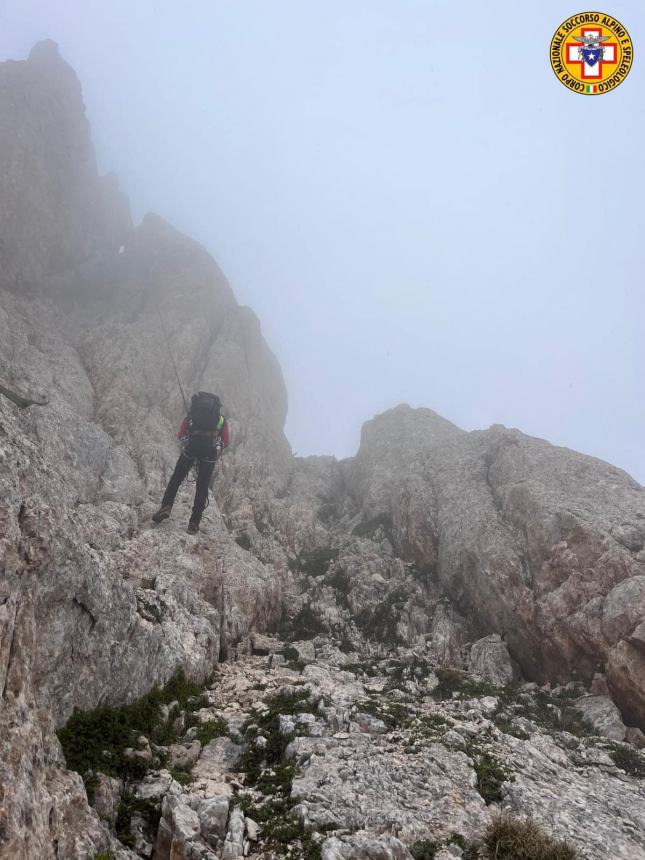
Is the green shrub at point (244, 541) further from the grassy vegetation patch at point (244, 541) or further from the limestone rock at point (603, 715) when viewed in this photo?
the limestone rock at point (603, 715)

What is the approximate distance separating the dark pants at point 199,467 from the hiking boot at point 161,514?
1.15 ft

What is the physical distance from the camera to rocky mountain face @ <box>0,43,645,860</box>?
34.4 ft

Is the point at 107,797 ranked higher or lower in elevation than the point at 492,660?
lower

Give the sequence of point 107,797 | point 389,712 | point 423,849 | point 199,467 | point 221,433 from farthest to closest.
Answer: point 199,467
point 221,433
point 389,712
point 107,797
point 423,849

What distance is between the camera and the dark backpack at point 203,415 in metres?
25.9

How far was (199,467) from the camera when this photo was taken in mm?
26453

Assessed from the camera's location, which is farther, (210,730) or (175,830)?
(210,730)

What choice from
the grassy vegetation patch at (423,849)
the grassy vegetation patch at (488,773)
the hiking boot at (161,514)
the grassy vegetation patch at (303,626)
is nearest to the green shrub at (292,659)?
the grassy vegetation patch at (303,626)

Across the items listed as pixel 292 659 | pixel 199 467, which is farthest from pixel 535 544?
pixel 199 467

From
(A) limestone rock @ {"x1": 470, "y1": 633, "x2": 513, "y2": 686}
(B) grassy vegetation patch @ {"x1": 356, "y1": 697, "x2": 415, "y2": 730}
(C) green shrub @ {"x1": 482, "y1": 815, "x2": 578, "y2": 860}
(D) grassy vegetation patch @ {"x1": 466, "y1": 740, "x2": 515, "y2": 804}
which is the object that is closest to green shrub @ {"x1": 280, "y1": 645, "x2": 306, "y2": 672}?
(B) grassy vegetation patch @ {"x1": 356, "y1": 697, "x2": 415, "y2": 730}

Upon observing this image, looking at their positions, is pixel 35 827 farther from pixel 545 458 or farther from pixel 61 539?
pixel 545 458

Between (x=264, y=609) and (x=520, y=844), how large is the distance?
17.8 metres

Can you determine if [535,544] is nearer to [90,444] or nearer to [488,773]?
[488,773]

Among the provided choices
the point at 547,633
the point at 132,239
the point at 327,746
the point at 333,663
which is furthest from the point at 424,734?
the point at 132,239
